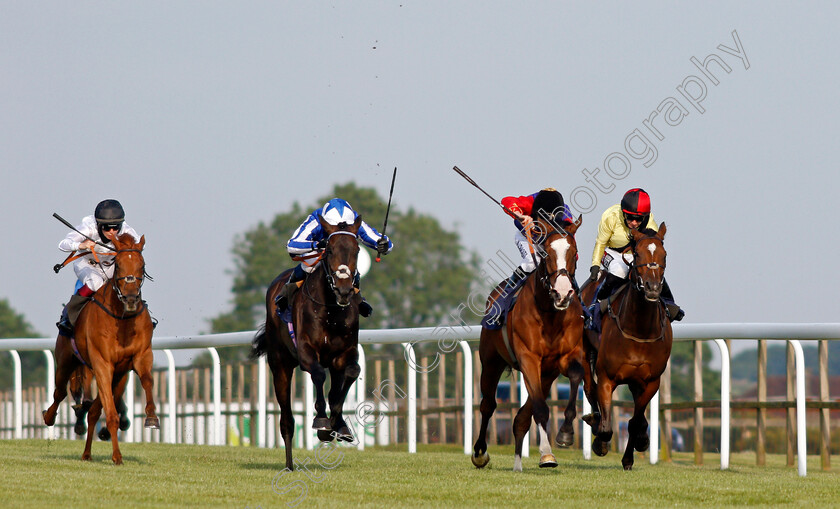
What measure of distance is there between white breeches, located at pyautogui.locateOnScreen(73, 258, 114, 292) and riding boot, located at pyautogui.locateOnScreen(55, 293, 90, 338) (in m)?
0.13

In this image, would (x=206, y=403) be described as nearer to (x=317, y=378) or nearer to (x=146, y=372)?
(x=146, y=372)

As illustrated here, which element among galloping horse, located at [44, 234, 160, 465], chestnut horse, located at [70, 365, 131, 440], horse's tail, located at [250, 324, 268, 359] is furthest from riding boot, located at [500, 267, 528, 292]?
chestnut horse, located at [70, 365, 131, 440]

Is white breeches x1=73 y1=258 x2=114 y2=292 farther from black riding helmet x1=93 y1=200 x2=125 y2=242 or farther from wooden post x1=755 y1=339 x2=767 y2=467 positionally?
wooden post x1=755 y1=339 x2=767 y2=467

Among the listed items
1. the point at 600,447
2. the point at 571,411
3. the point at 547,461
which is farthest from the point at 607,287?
the point at 547,461

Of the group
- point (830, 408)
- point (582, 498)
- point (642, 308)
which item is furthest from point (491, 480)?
point (830, 408)

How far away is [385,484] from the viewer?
807cm

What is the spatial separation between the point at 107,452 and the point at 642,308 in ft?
16.9

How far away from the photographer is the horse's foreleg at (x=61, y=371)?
1095cm

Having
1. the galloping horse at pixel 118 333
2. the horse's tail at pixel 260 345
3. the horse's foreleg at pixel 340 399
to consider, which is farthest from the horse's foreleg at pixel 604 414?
the galloping horse at pixel 118 333

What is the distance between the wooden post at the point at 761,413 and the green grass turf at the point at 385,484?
23 cm

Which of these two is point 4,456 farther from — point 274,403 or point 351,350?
point 274,403

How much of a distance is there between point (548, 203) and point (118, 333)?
11.3 feet

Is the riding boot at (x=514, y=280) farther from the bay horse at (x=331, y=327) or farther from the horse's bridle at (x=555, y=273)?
the bay horse at (x=331, y=327)

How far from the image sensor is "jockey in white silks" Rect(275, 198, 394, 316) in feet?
30.5
